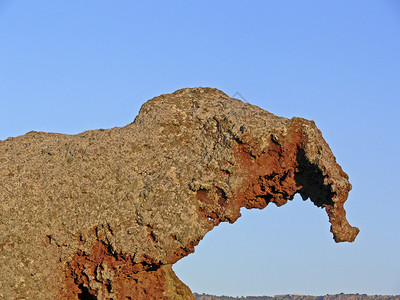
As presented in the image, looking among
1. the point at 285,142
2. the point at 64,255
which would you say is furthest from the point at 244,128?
the point at 64,255

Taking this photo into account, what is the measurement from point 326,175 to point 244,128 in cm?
154

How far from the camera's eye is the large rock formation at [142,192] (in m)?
11.3

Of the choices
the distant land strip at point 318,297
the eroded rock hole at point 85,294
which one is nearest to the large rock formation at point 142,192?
the eroded rock hole at point 85,294

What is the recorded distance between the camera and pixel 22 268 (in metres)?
11.4

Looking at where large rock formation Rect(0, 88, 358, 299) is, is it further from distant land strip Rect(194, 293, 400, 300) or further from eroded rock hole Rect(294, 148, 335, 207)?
distant land strip Rect(194, 293, 400, 300)

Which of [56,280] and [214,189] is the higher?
[214,189]

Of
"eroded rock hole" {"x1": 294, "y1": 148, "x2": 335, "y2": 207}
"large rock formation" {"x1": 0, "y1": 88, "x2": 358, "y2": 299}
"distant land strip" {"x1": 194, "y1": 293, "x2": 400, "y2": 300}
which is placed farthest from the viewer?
"distant land strip" {"x1": 194, "y1": 293, "x2": 400, "y2": 300}

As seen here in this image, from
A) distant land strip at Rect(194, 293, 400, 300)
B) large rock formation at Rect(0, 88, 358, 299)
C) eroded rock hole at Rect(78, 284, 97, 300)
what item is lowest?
eroded rock hole at Rect(78, 284, 97, 300)

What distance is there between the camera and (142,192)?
11.4m

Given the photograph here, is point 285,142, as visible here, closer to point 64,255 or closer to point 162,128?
point 162,128

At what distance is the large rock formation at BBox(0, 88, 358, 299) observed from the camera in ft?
37.0

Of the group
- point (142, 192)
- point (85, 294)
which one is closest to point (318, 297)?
point (85, 294)

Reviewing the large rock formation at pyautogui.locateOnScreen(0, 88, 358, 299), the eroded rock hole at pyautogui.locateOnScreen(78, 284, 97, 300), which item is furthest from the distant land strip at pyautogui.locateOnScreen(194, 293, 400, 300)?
the large rock formation at pyautogui.locateOnScreen(0, 88, 358, 299)

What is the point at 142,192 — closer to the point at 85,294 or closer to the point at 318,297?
the point at 85,294
